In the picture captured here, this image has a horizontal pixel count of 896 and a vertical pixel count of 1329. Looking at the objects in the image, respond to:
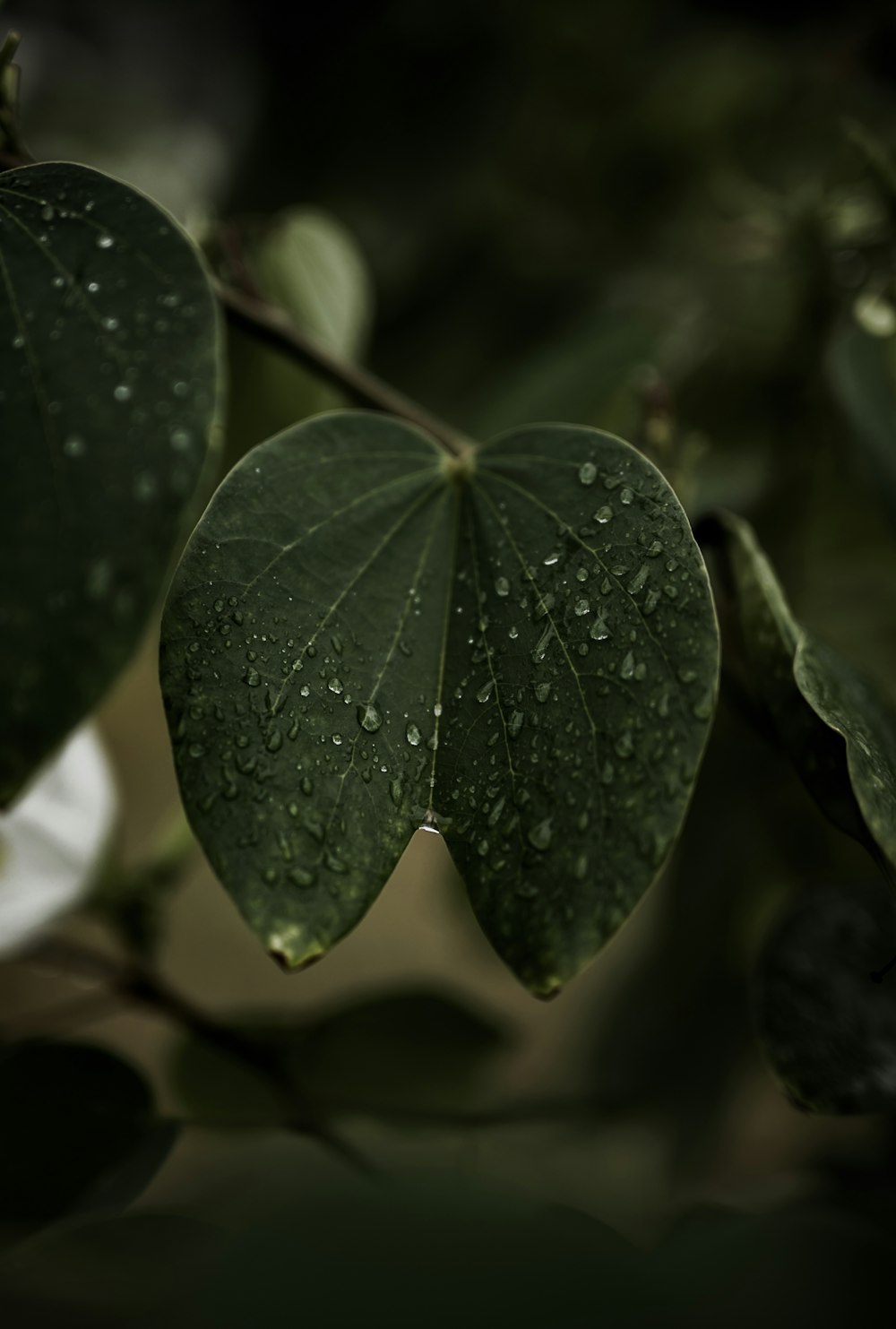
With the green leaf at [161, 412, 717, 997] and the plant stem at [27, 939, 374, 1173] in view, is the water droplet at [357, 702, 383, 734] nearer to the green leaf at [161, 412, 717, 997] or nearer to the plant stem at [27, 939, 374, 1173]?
the green leaf at [161, 412, 717, 997]

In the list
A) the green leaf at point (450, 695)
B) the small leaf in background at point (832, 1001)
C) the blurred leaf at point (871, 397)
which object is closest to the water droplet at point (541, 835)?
the green leaf at point (450, 695)

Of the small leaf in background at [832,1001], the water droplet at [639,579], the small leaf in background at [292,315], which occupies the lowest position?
the small leaf in background at [832,1001]

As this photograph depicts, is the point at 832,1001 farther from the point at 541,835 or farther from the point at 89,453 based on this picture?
the point at 89,453

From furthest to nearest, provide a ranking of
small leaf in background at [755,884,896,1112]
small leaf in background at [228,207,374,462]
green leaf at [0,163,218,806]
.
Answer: small leaf in background at [228,207,374,462], small leaf in background at [755,884,896,1112], green leaf at [0,163,218,806]

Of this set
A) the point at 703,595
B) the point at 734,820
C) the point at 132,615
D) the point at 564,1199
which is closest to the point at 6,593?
the point at 132,615

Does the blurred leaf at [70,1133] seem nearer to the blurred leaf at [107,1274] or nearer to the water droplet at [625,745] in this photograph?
the blurred leaf at [107,1274]

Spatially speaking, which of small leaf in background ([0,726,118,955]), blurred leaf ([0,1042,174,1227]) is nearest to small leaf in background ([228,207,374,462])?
small leaf in background ([0,726,118,955])
